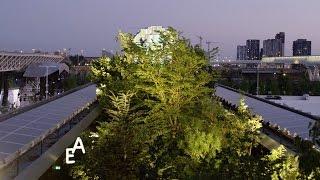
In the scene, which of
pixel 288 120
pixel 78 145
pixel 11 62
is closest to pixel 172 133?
pixel 78 145

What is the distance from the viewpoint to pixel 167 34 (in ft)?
78.2

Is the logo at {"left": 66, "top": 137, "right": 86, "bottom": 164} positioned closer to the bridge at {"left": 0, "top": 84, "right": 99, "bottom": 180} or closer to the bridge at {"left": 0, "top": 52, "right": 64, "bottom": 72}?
the bridge at {"left": 0, "top": 84, "right": 99, "bottom": 180}

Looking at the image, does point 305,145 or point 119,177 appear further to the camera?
point 119,177

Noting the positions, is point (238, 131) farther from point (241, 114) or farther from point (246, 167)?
point (246, 167)

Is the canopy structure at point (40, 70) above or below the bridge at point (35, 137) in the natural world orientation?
above

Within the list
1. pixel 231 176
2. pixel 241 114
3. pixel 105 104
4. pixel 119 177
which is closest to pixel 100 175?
pixel 119 177

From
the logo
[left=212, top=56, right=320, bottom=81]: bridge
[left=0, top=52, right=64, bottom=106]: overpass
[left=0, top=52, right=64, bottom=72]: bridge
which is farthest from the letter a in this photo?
[left=212, top=56, right=320, bottom=81]: bridge

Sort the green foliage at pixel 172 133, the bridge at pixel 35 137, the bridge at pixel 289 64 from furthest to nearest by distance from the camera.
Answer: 1. the bridge at pixel 289 64
2. the bridge at pixel 35 137
3. the green foliage at pixel 172 133

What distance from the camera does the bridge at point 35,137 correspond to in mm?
14758

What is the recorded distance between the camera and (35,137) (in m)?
17.9

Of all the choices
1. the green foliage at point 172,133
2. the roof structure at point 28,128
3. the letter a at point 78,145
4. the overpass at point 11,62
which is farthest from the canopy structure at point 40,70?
the letter a at point 78,145

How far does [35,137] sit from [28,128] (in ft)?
6.43

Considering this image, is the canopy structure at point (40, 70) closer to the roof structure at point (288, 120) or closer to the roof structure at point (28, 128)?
the roof structure at point (288, 120)

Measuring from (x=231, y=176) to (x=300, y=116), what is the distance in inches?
617
